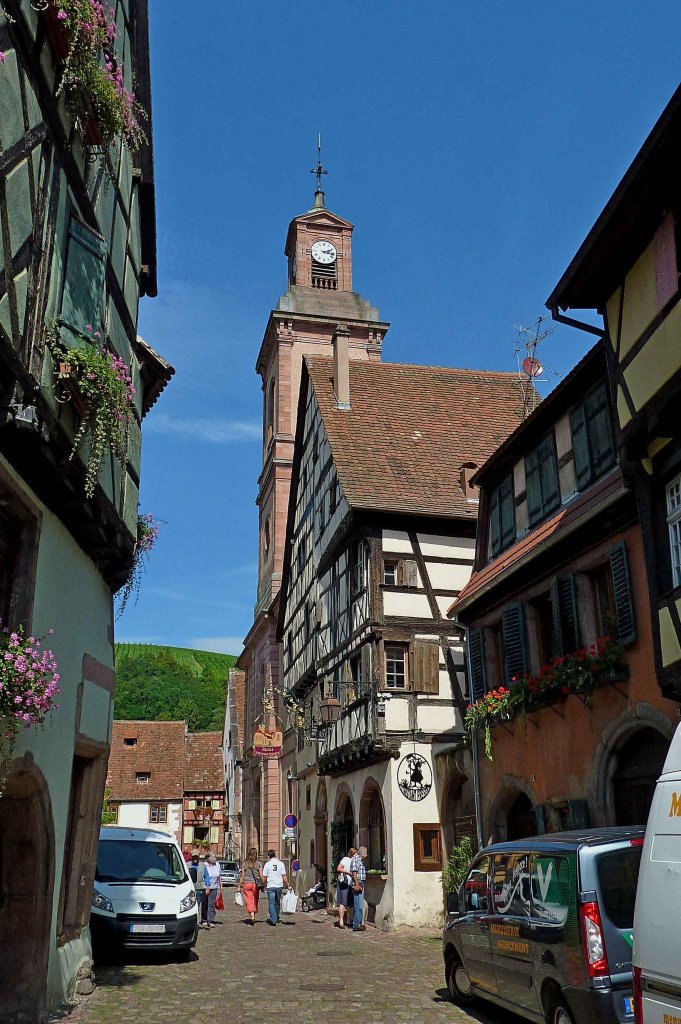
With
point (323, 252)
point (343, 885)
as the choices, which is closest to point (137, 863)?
point (343, 885)

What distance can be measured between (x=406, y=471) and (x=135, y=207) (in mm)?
11582

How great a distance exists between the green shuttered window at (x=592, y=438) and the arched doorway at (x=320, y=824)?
14.9 meters

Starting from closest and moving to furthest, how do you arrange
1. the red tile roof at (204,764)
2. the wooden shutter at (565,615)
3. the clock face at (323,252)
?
the wooden shutter at (565,615), the clock face at (323,252), the red tile roof at (204,764)

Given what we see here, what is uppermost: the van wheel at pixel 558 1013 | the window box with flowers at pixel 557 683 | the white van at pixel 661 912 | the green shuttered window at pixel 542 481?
the green shuttered window at pixel 542 481

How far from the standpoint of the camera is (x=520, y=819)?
1616 cm

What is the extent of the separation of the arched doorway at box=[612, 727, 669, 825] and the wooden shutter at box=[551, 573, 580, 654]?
5.71 feet

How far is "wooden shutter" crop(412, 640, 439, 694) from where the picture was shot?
67.4ft

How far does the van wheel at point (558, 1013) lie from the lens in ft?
24.7

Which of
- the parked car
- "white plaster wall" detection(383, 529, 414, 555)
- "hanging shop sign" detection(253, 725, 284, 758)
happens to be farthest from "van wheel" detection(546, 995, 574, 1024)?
the parked car

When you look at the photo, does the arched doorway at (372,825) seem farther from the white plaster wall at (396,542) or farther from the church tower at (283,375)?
the church tower at (283,375)

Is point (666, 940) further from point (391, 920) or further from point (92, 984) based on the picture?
point (391, 920)

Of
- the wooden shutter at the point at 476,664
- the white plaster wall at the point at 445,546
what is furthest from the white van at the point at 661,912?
the white plaster wall at the point at 445,546

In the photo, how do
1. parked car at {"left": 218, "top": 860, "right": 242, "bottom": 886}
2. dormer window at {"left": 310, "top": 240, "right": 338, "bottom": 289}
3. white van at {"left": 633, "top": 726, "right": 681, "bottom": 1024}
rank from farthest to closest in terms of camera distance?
dormer window at {"left": 310, "top": 240, "right": 338, "bottom": 289} < parked car at {"left": 218, "top": 860, "right": 242, "bottom": 886} < white van at {"left": 633, "top": 726, "right": 681, "bottom": 1024}

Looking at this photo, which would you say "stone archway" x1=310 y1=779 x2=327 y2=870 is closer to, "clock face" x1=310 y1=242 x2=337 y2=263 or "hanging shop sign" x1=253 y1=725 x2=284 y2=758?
"hanging shop sign" x1=253 y1=725 x2=284 y2=758
